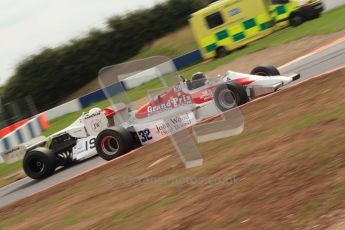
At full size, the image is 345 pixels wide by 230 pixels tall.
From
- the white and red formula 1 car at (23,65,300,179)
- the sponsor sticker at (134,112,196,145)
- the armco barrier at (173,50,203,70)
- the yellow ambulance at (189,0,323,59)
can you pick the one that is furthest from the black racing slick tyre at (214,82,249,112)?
the armco barrier at (173,50,203,70)

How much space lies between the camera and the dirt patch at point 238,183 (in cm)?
480

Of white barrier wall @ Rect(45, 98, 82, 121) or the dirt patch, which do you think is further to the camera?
white barrier wall @ Rect(45, 98, 82, 121)

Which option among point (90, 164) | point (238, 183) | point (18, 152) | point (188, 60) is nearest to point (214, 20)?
point (188, 60)

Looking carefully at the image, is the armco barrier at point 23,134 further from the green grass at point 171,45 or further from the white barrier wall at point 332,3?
the white barrier wall at point 332,3

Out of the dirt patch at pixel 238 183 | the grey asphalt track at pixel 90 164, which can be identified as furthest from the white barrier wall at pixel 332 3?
the dirt patch at pixel 238 183

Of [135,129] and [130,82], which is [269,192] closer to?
[135,129]

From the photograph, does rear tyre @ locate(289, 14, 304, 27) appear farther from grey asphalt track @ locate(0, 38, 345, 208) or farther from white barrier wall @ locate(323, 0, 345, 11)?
grey asphalt track @ locate(0, 38, 345, 208)

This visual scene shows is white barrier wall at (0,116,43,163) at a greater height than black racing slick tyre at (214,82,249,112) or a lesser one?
greater

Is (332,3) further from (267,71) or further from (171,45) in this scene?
(267,71)

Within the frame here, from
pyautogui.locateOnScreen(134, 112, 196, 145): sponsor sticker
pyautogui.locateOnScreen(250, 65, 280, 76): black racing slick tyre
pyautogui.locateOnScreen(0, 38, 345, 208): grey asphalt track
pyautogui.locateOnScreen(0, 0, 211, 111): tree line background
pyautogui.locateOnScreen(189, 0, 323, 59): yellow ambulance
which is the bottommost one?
pyautogui.locateOnScreen(0, 38, 345, 208): grey asphalt track

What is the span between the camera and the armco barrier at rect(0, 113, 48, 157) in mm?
18703

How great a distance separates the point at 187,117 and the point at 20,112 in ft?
50.8

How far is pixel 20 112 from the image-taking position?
24.1m

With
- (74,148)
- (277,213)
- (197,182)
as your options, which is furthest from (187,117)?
(277,213)
